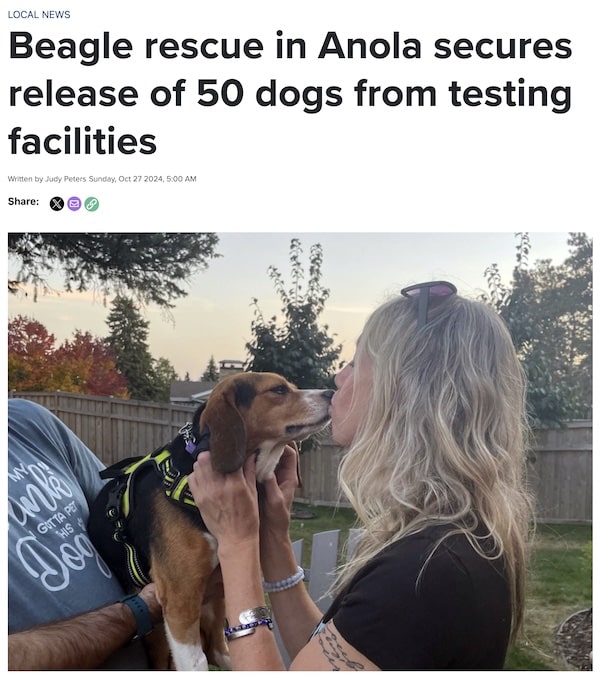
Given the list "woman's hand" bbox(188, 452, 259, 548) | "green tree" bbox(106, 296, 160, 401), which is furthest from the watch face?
"green tree" bbox(106, 296, 160, 401)

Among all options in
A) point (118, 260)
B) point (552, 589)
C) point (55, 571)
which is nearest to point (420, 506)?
point (55, 571)

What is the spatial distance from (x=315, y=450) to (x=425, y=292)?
69cm

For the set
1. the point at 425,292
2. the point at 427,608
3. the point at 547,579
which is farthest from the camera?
the point at 547,579

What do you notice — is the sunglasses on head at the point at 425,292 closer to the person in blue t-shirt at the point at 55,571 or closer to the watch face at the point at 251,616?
the watch face at the point at 251,616

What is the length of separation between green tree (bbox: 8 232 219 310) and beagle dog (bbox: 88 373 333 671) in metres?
0.37

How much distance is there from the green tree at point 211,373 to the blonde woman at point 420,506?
0.34 meters

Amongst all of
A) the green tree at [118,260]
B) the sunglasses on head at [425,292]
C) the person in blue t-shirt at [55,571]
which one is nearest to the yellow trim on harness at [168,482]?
the person in blue t-shirt at [55,571]

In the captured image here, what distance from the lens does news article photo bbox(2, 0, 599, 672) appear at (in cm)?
148

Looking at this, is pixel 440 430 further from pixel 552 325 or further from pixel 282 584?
pixel 552 325

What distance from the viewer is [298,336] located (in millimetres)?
1666
